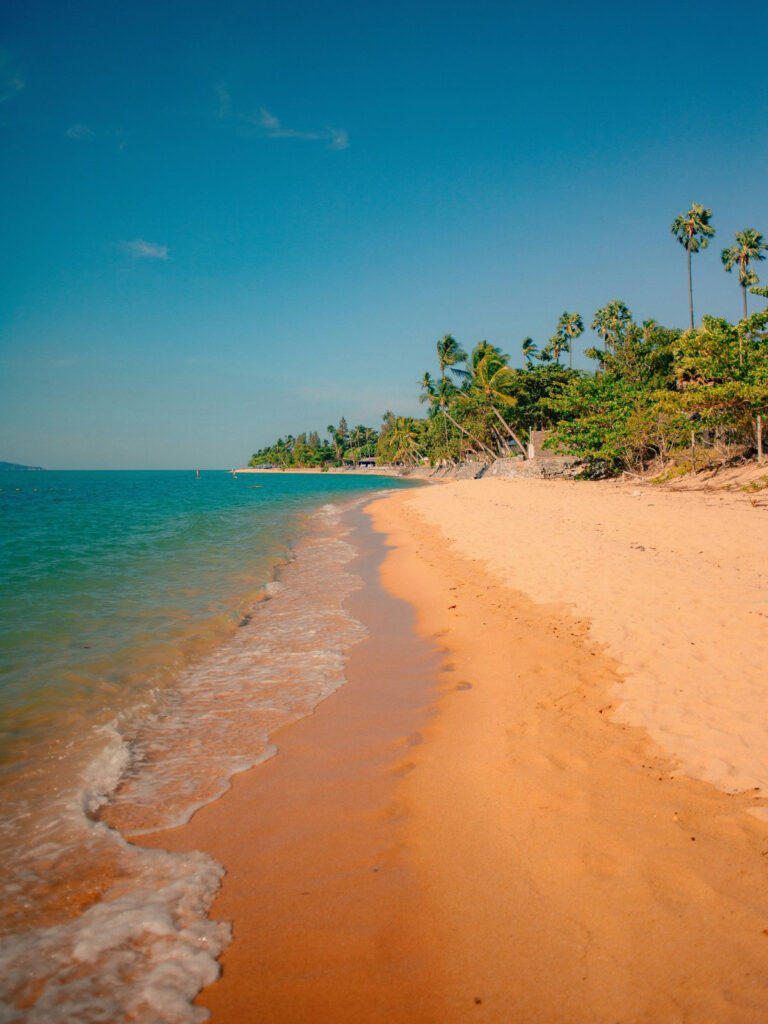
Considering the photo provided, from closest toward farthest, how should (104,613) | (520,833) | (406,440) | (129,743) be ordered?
(520,833) < (129,743) < (104,613) < (406,440)

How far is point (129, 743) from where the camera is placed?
4715 mm

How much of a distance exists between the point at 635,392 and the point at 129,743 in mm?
30715

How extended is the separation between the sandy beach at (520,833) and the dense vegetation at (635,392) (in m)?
17.1

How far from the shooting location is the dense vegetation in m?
19.9

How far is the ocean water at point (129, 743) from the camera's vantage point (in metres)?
2.41

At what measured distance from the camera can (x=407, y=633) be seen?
7.57 metres

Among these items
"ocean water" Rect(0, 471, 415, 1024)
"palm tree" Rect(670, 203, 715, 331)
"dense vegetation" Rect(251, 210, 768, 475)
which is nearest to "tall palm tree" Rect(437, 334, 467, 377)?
"dense vegetation" Rect(251, 210, 768, 475)

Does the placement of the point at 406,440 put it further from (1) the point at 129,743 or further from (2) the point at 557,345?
(1) the point at 129,743

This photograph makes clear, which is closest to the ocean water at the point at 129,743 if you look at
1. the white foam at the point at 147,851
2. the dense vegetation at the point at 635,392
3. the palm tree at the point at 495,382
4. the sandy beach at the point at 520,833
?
the white foam at the point at 147,851

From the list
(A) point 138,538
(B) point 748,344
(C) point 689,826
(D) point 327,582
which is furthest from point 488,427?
(C) point 689,826

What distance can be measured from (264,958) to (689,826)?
2.52 metres

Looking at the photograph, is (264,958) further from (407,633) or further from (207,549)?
(207,549)

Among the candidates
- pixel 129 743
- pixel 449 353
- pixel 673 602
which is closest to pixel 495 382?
pixel 449 353

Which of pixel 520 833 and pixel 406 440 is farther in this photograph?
pixel 406 440
